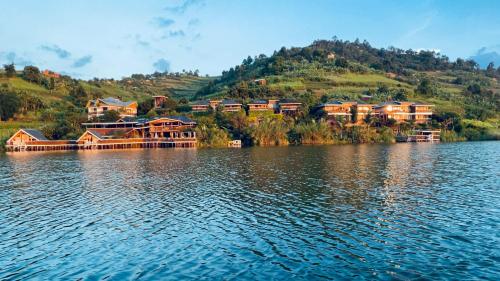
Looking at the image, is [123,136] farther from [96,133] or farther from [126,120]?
[96,133]

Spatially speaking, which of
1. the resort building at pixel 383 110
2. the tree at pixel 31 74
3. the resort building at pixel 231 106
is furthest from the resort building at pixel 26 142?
the resort building at pixel 383 110

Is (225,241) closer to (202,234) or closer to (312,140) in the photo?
(202,234)

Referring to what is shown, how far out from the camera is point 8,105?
427ft

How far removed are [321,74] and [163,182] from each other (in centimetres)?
15408

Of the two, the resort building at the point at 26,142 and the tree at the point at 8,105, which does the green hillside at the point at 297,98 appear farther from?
the resort building at the point at 26,142

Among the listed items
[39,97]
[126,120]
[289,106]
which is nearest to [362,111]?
[289,106]

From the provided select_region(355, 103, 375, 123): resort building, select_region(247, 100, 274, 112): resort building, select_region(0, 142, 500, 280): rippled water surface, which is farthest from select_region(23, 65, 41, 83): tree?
select_region(0, 142, 500, 280): rippled water surface

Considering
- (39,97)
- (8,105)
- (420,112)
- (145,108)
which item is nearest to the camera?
(8,105)

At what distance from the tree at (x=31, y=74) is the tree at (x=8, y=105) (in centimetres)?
4695

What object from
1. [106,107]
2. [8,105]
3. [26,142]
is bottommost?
[26,142]

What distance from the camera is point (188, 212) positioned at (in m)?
32.5

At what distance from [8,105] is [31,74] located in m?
51.9

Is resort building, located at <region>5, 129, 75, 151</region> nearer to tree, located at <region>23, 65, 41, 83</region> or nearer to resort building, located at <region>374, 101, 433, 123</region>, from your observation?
tree, located at <region>23, 65, 41, 83</region>

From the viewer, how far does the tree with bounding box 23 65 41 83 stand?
574 ft
